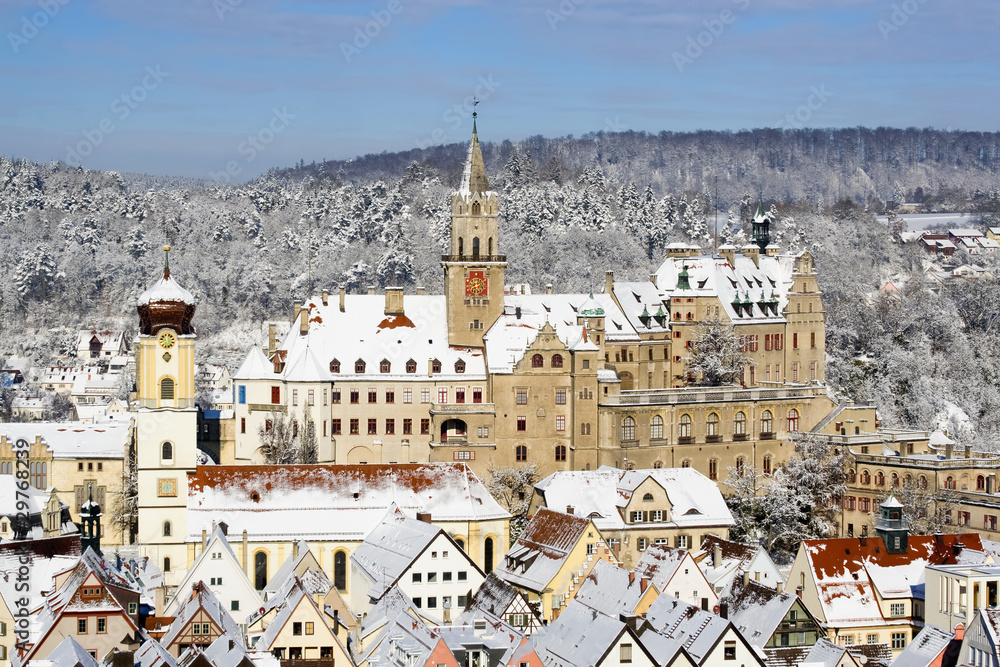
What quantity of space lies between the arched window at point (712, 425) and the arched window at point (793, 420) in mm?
4705

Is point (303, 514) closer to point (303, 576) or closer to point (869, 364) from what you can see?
point (303, 576)

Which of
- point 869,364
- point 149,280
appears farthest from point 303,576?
point 149,280

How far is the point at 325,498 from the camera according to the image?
82562 mm

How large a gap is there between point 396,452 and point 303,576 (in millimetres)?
21885

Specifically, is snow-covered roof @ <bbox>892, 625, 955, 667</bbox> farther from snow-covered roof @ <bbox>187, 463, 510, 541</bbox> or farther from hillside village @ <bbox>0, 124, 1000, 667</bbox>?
snow-covered roof @ <bbox>187, 463, 510, 541</bbox>

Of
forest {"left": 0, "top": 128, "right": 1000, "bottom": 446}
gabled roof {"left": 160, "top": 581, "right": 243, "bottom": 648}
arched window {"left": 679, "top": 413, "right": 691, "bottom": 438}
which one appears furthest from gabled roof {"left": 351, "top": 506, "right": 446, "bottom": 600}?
forest {"left": 0, "top": 128, "right": 1000, "bottom": 446}

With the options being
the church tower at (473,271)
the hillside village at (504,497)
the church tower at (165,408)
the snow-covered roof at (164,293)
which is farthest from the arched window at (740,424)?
the snow-covered roof at (164,293)

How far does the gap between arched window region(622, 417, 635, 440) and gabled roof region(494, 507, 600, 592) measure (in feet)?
46.4

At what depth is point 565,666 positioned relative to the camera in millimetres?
64375

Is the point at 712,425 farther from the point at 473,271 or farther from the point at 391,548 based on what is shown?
the point at 391,548

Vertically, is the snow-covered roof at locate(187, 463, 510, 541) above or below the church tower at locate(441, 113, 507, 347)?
below

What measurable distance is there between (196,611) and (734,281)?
53.5 metres

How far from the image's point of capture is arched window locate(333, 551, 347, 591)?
81000 mm

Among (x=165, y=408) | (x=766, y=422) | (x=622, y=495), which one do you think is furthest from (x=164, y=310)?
(x=766, y=422)
